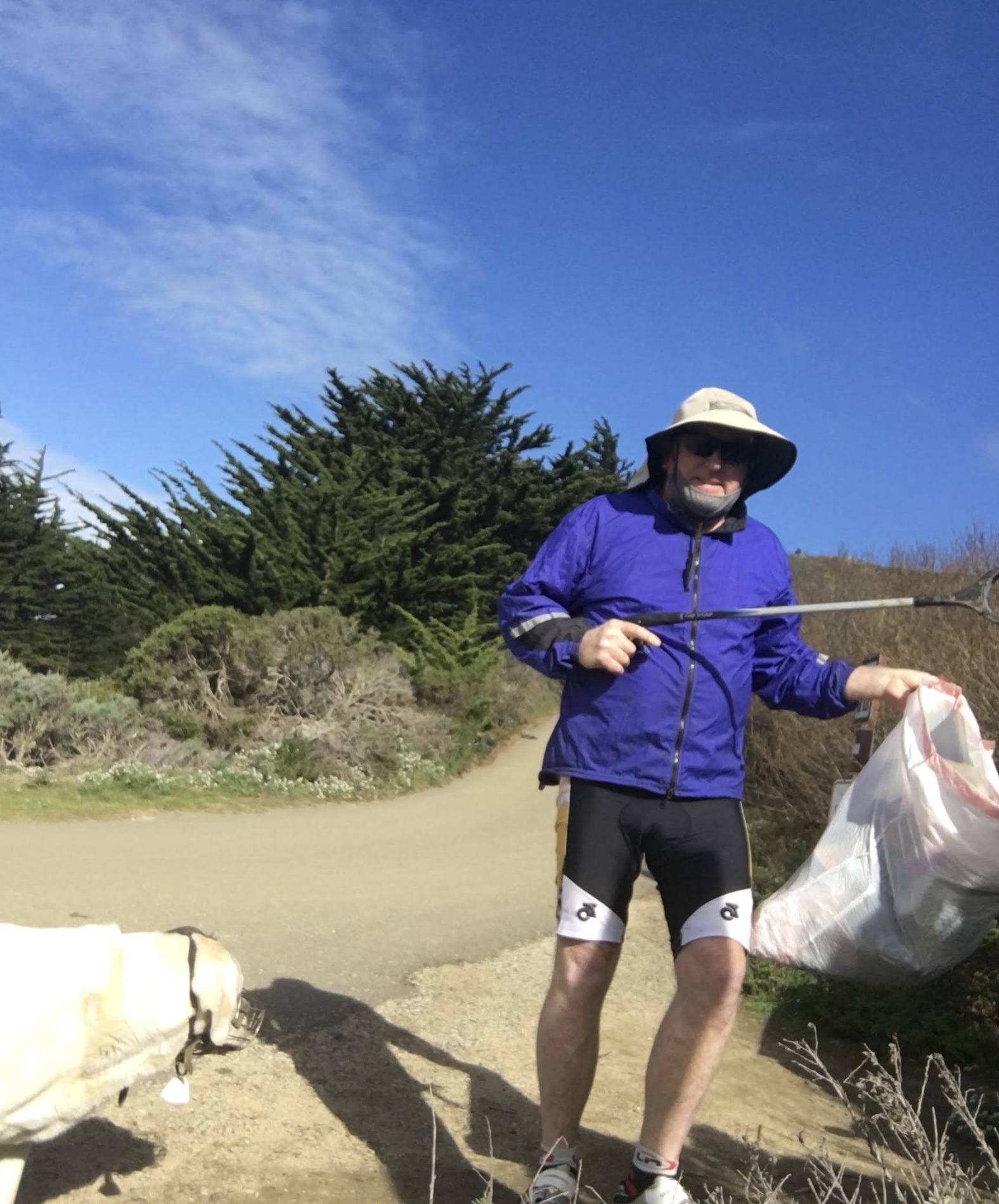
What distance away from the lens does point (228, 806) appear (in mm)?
9477

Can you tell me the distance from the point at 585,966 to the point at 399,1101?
136cm

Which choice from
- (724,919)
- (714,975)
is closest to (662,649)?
(724,919)

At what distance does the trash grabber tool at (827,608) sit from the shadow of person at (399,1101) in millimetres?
1417

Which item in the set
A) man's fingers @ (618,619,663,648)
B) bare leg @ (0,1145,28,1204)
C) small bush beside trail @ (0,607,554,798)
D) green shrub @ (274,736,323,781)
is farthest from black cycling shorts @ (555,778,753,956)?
green shrub @ (274,736,323,781)

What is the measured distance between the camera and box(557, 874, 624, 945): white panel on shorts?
9.52 feet

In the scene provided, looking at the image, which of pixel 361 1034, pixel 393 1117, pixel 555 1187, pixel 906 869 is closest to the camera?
pixel 555 1187

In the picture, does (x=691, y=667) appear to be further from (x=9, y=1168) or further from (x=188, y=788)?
(x=188, y=788)

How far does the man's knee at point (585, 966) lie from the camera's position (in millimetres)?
2910

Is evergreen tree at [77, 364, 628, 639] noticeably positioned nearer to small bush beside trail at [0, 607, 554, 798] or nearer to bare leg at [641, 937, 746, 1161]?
small bush beside trail at [0, 607, 554, 798]

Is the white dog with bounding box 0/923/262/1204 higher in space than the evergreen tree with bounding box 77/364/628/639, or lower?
lower

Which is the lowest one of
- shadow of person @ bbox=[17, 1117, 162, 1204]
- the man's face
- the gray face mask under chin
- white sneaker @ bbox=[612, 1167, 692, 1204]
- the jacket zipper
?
shadow of person @ bbox=[17, 1117, 162, 1204]

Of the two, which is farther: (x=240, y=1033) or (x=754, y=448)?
(x=754, y=448)

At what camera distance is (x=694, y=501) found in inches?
124

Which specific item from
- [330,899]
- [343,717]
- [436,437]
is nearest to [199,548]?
[343,717]
